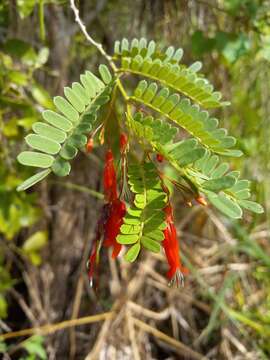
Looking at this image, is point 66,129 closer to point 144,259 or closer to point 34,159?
point 34,159

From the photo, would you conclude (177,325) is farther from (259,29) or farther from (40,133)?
(40,133)

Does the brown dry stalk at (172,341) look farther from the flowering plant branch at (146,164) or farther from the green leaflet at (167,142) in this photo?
the green leaflet at (167,142)

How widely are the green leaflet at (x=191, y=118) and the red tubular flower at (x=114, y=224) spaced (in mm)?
125

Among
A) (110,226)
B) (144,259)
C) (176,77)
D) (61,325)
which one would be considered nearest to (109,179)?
(110,226)

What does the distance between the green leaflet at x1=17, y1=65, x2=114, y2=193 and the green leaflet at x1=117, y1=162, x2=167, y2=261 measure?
0.27 feet

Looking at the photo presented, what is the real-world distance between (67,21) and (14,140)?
0.42 m

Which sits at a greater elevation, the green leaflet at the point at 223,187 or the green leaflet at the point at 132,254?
the green leaflet at the point at 223,187

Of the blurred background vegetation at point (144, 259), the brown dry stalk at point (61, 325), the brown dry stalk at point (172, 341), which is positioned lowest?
the brown dry stalk at point (61, 325)

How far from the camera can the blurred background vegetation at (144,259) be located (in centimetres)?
167

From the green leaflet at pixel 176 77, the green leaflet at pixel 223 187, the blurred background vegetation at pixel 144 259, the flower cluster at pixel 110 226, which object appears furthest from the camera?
the blurred background vegetation at pixel 144 259

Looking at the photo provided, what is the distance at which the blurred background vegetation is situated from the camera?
1672 millimetres

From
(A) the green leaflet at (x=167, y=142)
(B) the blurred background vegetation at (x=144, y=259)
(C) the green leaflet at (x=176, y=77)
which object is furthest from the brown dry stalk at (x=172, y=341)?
Answer: (A) the green leaflet at (x=167, y=142)

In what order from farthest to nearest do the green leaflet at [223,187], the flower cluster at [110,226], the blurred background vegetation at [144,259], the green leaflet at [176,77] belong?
the blurred background vegetation at [144,259], the green leaflet at [176,77], the flower cluster at [110,226], the green leaflet at [223,187]

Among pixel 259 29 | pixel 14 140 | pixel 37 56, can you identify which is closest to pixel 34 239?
pixel 14 140
